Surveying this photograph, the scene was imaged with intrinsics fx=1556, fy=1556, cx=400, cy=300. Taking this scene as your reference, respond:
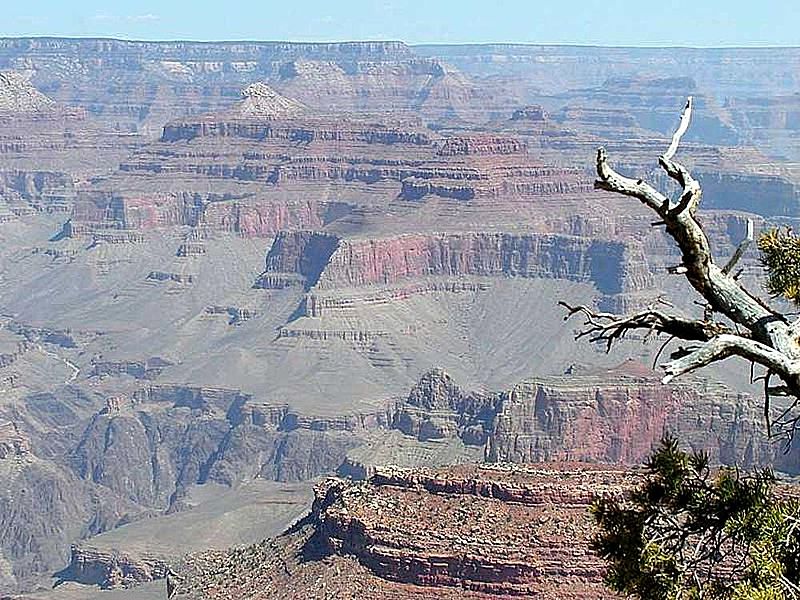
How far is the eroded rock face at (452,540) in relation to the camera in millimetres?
Result: 39656

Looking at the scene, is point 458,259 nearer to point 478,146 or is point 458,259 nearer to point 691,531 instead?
point 478,146

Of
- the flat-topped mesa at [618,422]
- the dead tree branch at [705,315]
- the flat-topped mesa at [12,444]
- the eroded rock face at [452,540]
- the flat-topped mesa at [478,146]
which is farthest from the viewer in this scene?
the flat-topped mesa at [478,146]

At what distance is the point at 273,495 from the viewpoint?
95750mm

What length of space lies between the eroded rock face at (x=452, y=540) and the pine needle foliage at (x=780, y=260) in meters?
23.2

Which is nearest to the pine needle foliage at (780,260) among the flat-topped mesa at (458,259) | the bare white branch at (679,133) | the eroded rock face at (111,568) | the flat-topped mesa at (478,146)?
the bare white branch at (679,133)

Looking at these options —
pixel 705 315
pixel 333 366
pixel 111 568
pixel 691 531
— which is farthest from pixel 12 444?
pixel 705 315

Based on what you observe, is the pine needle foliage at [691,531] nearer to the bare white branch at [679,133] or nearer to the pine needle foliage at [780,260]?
the pine needle foliage at [780,260]

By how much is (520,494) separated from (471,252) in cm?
Result: 12407

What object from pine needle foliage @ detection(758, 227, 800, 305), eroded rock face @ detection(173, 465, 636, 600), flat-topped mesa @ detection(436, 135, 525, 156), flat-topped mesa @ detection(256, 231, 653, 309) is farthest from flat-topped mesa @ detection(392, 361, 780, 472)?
flat-topped mesa @ detection(436, 135, 525, 156)

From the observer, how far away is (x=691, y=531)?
48.3 feet

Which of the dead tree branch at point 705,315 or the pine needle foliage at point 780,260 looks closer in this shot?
the dead tree branch at point 705,315

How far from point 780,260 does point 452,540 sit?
2707cm

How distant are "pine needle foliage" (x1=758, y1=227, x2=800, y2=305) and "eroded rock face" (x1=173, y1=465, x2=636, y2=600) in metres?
23.2

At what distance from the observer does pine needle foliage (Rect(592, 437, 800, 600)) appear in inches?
549
